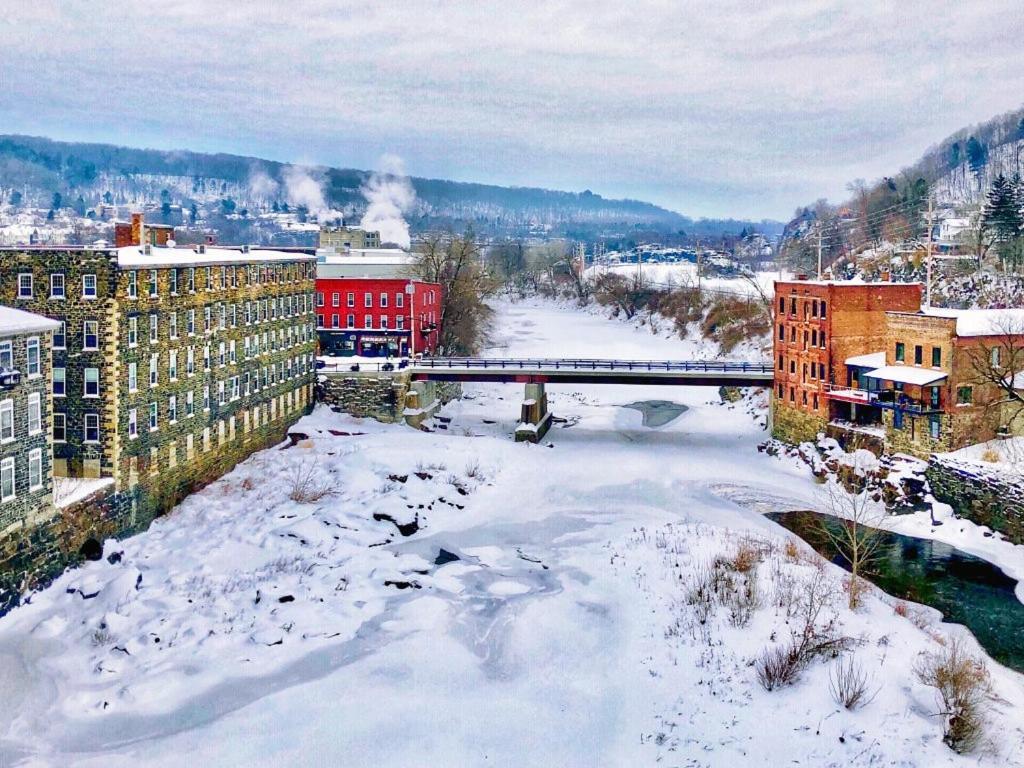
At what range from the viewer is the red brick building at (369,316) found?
77.0 m

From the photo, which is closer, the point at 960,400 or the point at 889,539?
the point at 889,539

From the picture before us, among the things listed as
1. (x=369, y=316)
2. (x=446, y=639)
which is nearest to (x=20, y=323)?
(x=446, y=639)

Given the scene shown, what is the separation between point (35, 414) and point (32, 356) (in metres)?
2.04

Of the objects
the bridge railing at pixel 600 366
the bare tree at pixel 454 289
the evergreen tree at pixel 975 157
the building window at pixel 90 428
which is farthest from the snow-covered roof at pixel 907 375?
the evergreen tree at pixel 975 157

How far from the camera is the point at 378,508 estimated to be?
45.4 m

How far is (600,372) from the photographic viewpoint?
66438 millimetres

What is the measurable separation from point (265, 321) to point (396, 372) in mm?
11240

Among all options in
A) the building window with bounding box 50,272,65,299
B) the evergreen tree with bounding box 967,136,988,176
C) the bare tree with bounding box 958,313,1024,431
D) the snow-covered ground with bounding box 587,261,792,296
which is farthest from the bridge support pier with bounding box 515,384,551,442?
the evergreen tree with bounding box 967,136,988,176

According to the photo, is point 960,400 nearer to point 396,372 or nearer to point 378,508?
point 378,508

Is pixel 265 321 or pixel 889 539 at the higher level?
pixel 265 321

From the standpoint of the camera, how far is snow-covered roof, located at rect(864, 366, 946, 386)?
164 feet

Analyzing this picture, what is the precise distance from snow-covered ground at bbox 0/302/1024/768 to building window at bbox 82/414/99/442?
4.81 meters

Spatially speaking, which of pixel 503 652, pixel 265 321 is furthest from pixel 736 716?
pixel 265 321

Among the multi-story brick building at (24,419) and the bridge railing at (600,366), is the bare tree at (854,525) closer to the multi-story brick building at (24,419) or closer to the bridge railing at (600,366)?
the bridge railing at (600,366)
